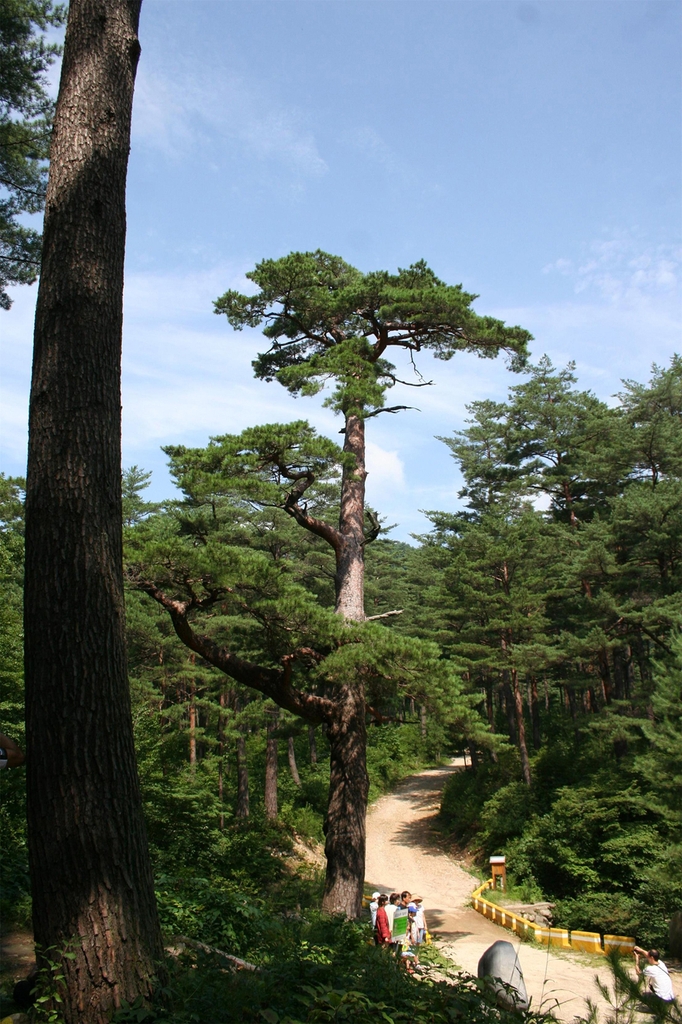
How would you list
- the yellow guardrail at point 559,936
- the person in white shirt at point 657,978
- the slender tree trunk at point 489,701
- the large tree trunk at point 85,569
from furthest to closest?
the slender tree trunk at point 489,701, the yellow guardrail at point 559,936, the large tree trunk at point 85,569, the person in white shirt at point 657,978

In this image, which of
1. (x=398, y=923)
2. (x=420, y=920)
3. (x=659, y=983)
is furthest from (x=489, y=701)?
(x=659, y=983)

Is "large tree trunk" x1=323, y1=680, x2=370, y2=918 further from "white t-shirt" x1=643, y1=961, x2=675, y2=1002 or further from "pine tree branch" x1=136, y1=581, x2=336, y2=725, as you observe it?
"white t-shirt" x1=643, y1=961, x2=675, y2=1002

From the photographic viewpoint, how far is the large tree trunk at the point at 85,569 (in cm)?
316

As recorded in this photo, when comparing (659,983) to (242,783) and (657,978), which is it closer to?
(657,978)

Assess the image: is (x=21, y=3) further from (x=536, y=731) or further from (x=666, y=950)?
(x=536, y=731)

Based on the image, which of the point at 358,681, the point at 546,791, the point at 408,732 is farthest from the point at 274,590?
the point at 408,732

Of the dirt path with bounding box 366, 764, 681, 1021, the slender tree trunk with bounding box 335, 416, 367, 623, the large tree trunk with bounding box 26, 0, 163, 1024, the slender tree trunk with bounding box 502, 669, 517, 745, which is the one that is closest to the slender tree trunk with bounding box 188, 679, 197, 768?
the dirt path with bounding box 366, 764, 681, 1021

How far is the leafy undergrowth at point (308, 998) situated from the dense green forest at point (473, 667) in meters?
1.45

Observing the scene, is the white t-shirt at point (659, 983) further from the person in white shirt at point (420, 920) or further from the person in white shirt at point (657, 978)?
the person in white shirt at point (420, 920)

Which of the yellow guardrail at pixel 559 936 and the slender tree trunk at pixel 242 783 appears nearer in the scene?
the yellow guardrail at pixel 559 936

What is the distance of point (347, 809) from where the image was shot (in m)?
9.10

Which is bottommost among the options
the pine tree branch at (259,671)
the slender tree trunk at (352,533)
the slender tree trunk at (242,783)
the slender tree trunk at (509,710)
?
the slender tree trunk at (242,783)

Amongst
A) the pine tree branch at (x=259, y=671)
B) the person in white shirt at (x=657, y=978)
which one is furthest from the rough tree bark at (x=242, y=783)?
the person in white shirt at (x=657, y=978)

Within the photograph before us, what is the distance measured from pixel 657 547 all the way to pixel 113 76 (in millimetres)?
17622
